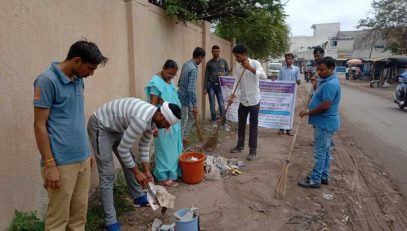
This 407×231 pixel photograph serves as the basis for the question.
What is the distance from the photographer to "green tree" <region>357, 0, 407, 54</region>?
28789 millimetres

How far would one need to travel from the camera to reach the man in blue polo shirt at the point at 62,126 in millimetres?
2211

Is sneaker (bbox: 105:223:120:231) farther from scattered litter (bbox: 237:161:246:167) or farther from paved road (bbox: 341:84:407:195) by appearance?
paved road (bbox: 341:84:407:195)

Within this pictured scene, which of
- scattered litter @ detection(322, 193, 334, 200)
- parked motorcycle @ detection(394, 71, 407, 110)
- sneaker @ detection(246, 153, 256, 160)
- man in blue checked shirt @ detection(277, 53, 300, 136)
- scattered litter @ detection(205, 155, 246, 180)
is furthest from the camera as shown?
parked motorcycle @ detection(394, 71, 407, 110)

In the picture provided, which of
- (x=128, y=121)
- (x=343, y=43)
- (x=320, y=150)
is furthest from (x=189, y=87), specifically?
(x=343, y=43)

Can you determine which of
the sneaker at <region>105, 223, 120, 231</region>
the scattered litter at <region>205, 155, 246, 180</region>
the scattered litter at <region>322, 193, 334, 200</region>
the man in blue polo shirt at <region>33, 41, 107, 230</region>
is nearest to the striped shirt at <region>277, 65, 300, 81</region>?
the scattered litter at <region>205, 155, 246, 180</region>

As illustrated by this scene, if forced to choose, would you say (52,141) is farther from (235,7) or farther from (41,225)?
(235,7)

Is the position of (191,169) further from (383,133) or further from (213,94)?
(383,133)

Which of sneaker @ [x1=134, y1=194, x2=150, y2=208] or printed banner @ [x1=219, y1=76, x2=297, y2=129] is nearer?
sneaker @ [x1=134, y1=194, x2=150, y2=208]

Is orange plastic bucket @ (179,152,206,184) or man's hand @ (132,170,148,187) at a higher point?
man's hand @ (132,170,148,187)

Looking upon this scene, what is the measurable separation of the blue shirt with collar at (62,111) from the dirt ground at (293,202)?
1.46 metres

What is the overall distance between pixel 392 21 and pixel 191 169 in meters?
31.8

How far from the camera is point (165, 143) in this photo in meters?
4.46

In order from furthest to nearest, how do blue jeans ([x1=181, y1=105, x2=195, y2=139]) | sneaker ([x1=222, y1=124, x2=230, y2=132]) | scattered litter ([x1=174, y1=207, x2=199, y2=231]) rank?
sneaker ([x1=222, y1=124, x2=230, y2=132]) < blue jeans ([x1=181, y1=105, x2=195, y2=139]) < scattered litter ([x1=174, y1=207, x2=199, y2=231])

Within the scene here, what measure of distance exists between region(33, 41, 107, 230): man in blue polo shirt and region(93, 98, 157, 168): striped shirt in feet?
1.47
